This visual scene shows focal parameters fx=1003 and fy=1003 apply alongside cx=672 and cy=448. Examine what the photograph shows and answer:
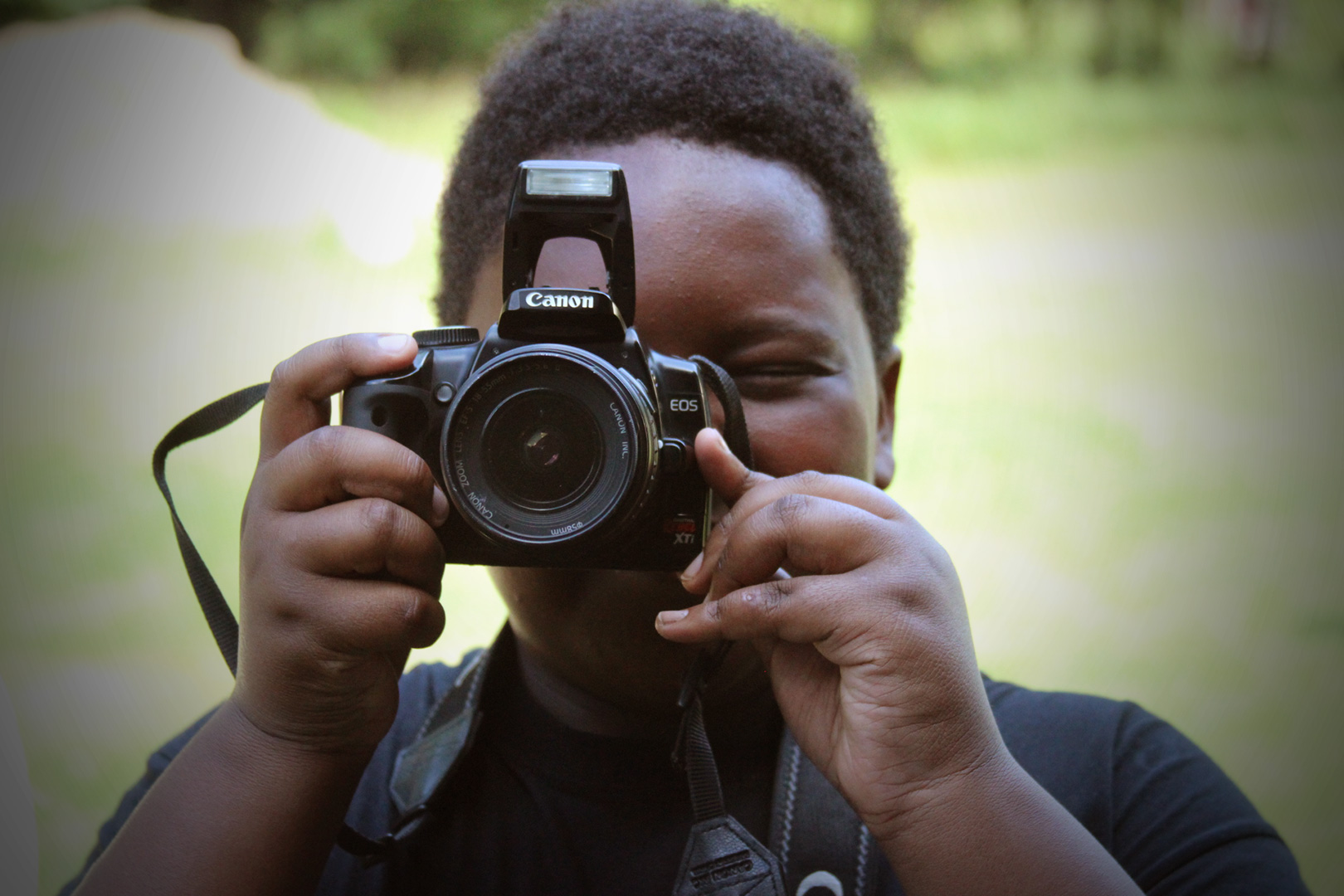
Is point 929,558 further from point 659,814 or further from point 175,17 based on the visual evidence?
point 175,17

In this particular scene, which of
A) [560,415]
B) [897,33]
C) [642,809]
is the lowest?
[642,809]

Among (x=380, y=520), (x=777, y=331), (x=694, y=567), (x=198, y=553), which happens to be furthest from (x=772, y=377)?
(x=198, y=553)

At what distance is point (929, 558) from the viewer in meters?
0.49

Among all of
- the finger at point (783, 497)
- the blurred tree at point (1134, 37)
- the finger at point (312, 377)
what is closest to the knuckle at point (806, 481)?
the finger at point (783, 497)

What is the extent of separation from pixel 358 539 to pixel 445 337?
0.12 metres

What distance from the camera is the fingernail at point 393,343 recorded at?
1.73ft

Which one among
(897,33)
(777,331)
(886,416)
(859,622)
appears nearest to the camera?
(859,622)

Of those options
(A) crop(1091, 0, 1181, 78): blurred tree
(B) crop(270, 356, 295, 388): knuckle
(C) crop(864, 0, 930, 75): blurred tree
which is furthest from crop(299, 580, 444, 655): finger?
(A) crop(1091, 0, 1181, 78): blurred tree

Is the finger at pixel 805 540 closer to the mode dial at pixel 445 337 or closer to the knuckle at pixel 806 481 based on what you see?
the knuckle at pixel 806 481

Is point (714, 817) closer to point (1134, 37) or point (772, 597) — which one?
point (772, 597)

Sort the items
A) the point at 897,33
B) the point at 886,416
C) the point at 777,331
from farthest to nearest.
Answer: the point at 897,33
the point at 886,416
the point at 777,331

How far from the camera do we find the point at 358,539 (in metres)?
0.50

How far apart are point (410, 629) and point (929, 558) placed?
0.26 metres

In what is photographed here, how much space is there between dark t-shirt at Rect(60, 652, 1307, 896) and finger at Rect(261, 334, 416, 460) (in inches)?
8.8
